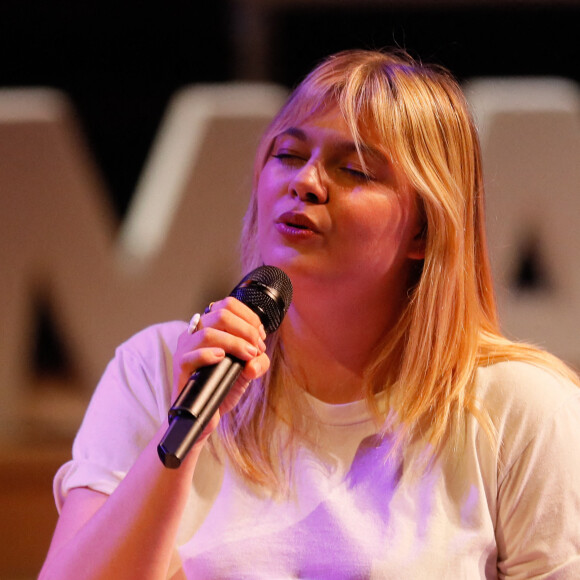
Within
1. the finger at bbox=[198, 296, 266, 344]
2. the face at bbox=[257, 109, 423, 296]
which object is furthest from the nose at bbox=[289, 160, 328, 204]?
the finger at bbox=[198, 296, 266, 344]

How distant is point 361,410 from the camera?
1501 mm

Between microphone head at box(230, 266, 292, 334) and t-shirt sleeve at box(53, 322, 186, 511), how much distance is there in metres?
0.42

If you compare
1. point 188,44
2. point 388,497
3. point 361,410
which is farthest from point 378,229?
point 188,44

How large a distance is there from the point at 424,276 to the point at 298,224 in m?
0.29

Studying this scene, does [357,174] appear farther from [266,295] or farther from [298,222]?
[266,295]

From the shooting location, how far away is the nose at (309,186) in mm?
1411

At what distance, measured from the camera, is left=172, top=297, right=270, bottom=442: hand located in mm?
1048

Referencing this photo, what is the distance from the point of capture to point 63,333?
3.44 m

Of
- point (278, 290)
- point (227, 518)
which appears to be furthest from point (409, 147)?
point (227, 518)

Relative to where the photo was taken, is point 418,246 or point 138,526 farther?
point 418,246

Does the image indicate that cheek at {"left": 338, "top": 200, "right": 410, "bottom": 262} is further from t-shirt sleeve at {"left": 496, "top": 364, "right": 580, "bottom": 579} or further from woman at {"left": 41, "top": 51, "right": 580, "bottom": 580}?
t-shirt sleeve at {"left": 496, "top": 364, "right": 580, "bottom": 579}

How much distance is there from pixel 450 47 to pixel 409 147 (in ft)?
7.17

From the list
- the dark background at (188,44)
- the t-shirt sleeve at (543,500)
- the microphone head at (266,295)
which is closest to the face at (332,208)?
the microphone head at (266,295)

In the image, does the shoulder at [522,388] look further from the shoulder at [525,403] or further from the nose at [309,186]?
the nose at [309,186]
